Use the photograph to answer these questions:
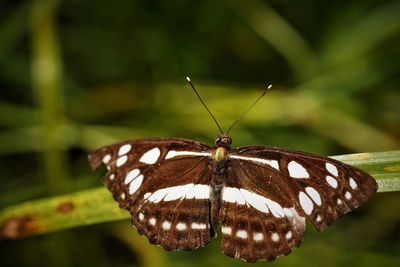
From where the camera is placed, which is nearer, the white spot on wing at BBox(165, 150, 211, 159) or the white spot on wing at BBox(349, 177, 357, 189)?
the white spot on wing at BBox(349, 177, 357, 189)

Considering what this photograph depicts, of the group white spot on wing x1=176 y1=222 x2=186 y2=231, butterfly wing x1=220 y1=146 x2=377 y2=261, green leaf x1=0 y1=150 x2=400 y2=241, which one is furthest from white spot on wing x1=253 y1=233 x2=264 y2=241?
green leaf x1=0 y1=150 x2=400 y2=241

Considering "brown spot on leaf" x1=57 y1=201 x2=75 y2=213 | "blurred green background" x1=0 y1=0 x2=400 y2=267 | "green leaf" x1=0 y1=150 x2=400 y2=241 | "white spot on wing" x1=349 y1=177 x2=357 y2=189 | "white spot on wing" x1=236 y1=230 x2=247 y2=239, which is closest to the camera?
"white spot on wing" x1=349 y1=177 x2=357 y2=189

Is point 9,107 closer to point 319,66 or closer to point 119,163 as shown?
point 119,163

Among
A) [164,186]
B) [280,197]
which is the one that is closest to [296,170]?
[280,197]

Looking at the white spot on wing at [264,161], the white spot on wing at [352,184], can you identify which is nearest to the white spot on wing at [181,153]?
the white spot on wing at [264,161]

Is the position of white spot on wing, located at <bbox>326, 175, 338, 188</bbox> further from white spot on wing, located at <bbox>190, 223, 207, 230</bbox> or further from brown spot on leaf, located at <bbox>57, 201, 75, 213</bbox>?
brown spot on leaf, located at <bbox>57, 201, 75, 213</bbox>

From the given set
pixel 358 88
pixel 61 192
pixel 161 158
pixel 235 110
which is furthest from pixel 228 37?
Result: pixel 161 158

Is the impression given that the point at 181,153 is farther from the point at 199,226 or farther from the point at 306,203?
the point at 306,203

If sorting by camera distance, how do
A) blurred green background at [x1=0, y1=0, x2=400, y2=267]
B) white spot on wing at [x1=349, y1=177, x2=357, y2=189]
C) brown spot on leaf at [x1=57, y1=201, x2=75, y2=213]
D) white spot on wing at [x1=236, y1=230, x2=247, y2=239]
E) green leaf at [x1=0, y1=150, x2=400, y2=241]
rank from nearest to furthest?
white spot on wing at [x1=349, y1=177, x2=357, y2=189]
white spot on wing at [x1=236, y1=230, x2=247, y2=239]
green leaf at [x1=0, y1=150, x2=400, y2=241]
brown spot on leaf at [x1=57, y1=201, x2=75, y2=213]
blurred green background at [x1=0, y1=0, x2=400, y2=267]
